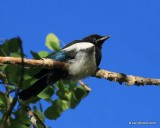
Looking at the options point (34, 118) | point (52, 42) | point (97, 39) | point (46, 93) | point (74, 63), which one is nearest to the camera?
point (34, 118)

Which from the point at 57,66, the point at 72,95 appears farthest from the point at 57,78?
the point at 72,95

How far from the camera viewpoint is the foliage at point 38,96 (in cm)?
238

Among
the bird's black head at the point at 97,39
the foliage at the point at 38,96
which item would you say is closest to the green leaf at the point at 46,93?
the foliage at the point at 38,96

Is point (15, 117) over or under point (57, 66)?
under

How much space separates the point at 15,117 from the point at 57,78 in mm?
699

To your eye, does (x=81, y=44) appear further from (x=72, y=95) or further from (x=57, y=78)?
(x=72, y=95)

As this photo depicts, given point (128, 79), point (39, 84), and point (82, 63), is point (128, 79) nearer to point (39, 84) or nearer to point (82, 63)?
point (82, 63)

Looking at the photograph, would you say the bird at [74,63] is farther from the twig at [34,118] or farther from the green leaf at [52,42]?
the twig at [34,118]

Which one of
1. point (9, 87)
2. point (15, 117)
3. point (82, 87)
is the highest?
point (82, 87)

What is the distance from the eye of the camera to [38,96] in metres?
2.68

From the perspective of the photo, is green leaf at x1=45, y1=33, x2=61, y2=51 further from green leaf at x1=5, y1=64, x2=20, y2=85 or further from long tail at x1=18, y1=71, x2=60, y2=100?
green leaf at x1=5, y1=64, x2=20, y2=85

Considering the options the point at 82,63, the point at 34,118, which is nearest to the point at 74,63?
the point at 82,63

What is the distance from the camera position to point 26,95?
2.63 m

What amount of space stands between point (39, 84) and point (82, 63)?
495 millimetres
